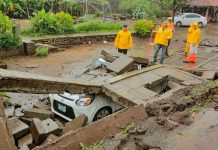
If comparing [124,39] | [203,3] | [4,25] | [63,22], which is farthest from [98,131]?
[203,3]

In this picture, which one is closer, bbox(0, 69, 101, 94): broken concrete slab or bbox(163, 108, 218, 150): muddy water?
bbox(163, 108, 218, 150): muddy water

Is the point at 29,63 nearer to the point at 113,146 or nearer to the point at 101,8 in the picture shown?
the point at 113,146

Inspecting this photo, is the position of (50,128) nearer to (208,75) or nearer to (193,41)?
(208,75)

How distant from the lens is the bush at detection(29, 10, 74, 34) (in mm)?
15461

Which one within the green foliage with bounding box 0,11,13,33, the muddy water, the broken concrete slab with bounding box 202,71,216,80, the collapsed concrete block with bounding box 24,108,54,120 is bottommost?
the collapsed concrete block with bounding box 24,108,54,120

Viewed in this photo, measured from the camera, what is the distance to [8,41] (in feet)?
40.5

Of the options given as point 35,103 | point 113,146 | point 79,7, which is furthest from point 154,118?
point 79,7

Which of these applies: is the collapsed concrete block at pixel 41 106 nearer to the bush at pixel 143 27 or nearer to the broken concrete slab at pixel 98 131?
the broken concrete slab at pixel 98 131

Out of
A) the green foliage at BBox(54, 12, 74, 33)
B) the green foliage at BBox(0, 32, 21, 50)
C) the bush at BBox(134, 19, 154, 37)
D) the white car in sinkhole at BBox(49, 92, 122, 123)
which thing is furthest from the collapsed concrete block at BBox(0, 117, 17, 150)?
the bush at BBox(134, 19, 154, 37)

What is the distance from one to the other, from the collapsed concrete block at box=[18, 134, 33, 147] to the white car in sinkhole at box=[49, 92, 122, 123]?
141cm

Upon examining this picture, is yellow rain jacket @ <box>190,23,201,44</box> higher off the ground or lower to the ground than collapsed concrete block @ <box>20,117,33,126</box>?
higher

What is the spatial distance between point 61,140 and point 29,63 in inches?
330

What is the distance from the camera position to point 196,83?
8.27 meters

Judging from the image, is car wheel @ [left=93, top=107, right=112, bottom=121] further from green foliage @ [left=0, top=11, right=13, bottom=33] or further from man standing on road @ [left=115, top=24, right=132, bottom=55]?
green foliage @ [left=0, top=11, right=13, bottom=33]
